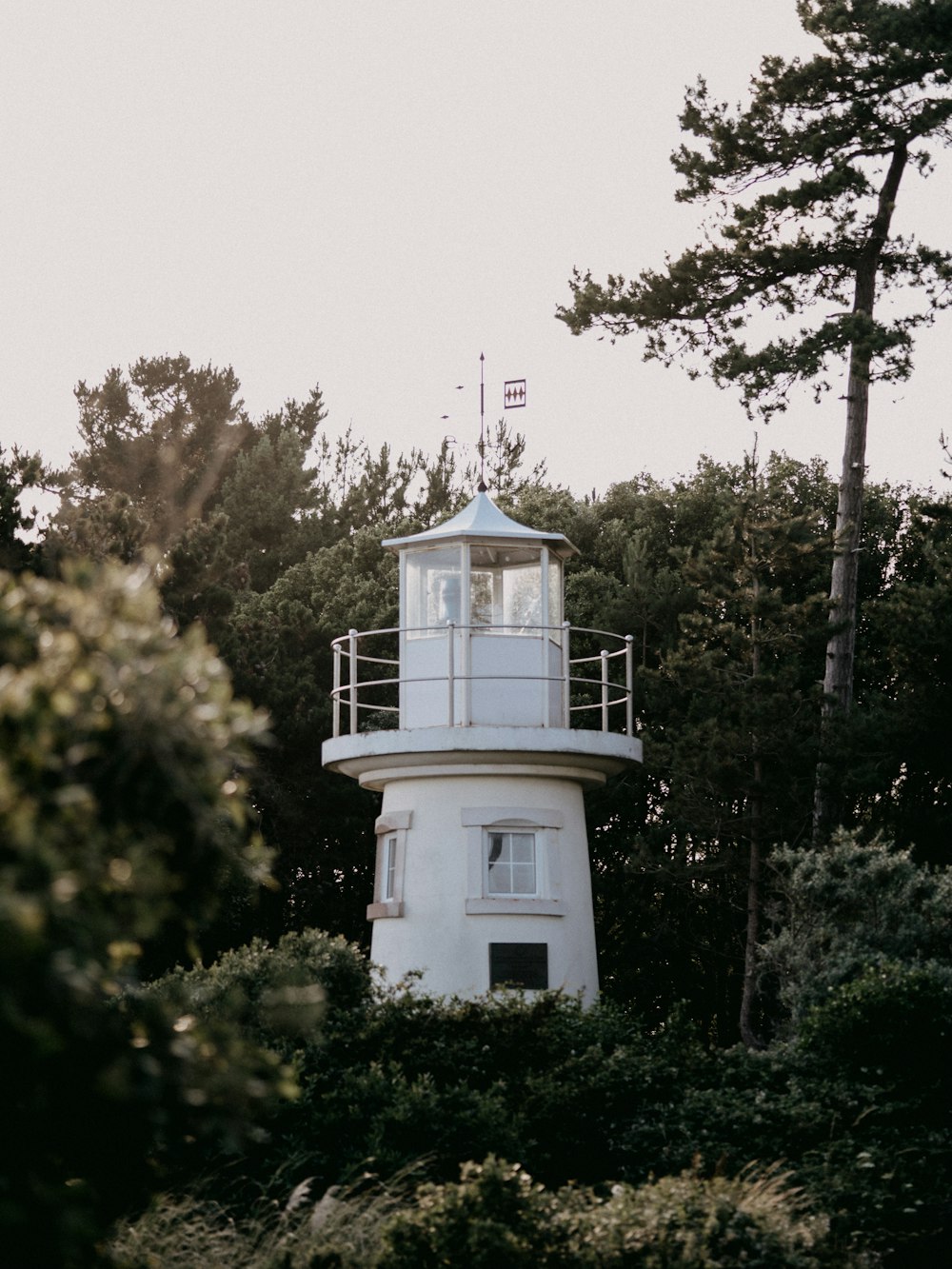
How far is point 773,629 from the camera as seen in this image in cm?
2052

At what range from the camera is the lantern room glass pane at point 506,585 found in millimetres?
17609

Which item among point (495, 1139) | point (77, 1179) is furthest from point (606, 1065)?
point (77, 1179)

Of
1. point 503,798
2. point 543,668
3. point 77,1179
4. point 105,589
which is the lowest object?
point 77,1179

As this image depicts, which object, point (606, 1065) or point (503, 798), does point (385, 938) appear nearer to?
point (503, 798)

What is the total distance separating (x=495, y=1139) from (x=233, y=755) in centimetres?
648

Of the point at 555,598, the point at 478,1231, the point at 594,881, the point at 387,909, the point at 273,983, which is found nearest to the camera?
the point at 478,1231

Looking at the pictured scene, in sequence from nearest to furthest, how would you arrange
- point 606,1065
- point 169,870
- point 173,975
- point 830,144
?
1. point 169,870
2. point 606,1065
3. point 173,975
4. point 830,144

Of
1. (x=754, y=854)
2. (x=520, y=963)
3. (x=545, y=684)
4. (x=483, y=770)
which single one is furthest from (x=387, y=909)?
(x=754, y=854)

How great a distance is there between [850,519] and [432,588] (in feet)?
20.7

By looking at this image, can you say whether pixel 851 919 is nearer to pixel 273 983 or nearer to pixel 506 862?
pixel 506 862

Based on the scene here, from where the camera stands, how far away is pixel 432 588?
57.9 ft

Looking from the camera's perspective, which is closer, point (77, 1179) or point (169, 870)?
point (169, 870)

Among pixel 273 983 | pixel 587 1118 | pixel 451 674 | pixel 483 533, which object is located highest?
pixel 483 533

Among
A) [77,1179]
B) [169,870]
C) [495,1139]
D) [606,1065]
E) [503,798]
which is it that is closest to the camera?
[169,870]
